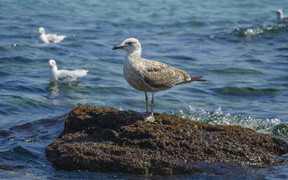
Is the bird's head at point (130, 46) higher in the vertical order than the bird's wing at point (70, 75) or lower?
higher

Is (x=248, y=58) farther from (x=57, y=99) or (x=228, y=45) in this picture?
(x=57, y=99)

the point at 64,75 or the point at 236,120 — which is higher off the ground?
the point at 64,75

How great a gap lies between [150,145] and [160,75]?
1195mm

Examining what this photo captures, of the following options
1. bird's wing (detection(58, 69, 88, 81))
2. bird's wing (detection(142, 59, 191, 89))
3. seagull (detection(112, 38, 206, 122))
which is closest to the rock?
seagull (detection(112, 38, 206, 122))

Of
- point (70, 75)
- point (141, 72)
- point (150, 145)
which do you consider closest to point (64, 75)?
point (70, 75)

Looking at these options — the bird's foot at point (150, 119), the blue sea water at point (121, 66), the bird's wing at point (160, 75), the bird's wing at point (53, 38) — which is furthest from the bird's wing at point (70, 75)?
the bird's foot at point (150, 119)

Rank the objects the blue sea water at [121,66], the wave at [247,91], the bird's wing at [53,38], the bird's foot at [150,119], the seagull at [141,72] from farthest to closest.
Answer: the bird's wing at [53,38]
the wave at [247,91]
the blue sea water at [121,66]
the seagull at [141,72]
the bird's foot at [150,119]

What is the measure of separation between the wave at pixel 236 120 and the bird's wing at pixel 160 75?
6.91 ft

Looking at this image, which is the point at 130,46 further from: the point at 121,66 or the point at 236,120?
the point at 121,66

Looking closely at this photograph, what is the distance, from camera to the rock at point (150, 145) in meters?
5.29

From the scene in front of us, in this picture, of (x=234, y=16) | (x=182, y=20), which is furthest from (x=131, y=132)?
(x=234, y=16)

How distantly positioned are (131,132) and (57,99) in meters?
5.12

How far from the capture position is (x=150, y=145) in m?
5.45

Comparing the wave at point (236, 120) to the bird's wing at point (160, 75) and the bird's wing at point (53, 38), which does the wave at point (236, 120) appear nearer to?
the bird's wing at point (160, 75)
